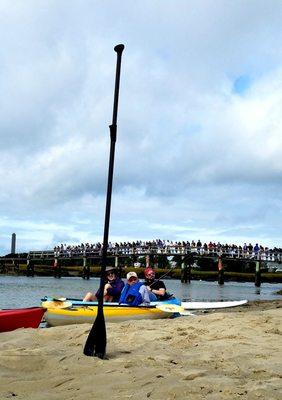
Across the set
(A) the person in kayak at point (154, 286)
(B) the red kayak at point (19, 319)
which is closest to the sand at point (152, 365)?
(B) the red kayak at point (19, 319)

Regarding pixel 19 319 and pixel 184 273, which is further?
pixel 184 273

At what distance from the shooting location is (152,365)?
5465 mm

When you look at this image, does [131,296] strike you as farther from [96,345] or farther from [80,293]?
[80,293]

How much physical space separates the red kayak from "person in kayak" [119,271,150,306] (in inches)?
88.9

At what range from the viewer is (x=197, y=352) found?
20.5 ft

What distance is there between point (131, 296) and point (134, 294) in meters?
0.11

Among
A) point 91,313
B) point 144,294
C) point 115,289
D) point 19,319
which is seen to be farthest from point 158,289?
point 19,319

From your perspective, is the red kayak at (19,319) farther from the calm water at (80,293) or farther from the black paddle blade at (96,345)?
the calm water at (80,293)

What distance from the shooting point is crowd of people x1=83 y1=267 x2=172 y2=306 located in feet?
40.1

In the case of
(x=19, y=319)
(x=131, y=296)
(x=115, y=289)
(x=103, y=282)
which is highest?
(x=103, y=282)

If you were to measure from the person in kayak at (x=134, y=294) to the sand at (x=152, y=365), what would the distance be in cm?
371

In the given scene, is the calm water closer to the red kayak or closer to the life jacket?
the life jacket

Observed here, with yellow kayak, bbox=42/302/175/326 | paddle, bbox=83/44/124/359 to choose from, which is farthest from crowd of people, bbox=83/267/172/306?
paddle, bbox=83/44/124/359

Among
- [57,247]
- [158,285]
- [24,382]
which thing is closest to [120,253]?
[57,247]
